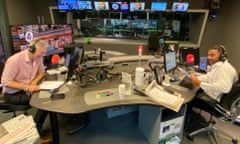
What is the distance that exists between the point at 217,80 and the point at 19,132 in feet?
6.73

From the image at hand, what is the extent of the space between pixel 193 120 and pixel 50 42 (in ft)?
9.89

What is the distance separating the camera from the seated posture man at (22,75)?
6.43 ft

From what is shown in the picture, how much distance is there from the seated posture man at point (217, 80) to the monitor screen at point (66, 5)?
12.4 ft

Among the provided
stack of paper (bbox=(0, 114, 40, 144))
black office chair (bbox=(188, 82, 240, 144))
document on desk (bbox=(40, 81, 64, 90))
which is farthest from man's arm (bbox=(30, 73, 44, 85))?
black office chair (bbox=(188, 82, 240, 144))

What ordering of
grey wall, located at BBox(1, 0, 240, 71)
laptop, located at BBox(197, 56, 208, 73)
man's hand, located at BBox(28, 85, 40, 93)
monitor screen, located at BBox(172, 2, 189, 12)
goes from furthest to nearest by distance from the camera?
monitor screen, located at BBox(172, 2, 189, 12)
grey wall, located at BBox(1, 0, 240, 71)
laptop, located at BBox(197, 56, 208, 73)
man's hand, located at BBox(28, 85, 40, 93)

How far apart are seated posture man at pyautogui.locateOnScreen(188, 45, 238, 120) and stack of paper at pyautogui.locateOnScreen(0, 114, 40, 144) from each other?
1.77 metres

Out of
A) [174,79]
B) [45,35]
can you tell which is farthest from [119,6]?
[174,79]

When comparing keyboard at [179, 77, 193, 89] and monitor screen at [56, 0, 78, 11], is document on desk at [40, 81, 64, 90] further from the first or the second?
monitor screen at [56, 0, 78, 11]

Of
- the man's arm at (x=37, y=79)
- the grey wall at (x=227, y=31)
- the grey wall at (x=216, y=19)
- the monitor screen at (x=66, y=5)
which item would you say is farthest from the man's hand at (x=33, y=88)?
the grey wall at (x=227, y=31)

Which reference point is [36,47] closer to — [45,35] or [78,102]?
[78,102]

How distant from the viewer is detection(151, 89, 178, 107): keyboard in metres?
1.71

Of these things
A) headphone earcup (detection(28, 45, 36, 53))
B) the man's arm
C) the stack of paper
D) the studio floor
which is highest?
headphone earcup (detection(28, 45, 36, 53))

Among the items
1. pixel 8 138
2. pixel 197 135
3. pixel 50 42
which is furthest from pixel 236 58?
pixel 8 138

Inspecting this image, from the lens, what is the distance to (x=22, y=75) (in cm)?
207
